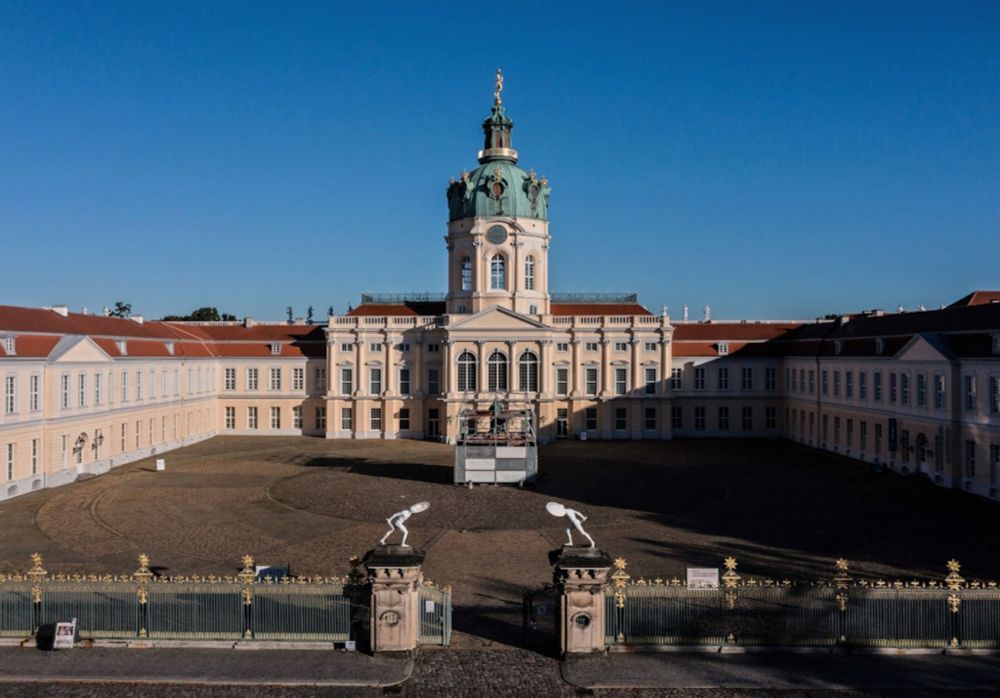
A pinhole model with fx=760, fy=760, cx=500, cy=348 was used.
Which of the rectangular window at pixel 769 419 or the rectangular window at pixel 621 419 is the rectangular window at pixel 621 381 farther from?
the rectangular window at pixel 769 419

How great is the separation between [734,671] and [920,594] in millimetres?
4857

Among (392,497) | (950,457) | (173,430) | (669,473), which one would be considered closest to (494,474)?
(392,497)

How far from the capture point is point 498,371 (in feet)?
204

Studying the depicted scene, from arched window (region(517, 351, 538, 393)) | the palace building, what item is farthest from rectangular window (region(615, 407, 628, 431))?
arched window (region(517, 351, 538, 393))

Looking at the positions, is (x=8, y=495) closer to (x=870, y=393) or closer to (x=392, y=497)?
(x=392, y=497)

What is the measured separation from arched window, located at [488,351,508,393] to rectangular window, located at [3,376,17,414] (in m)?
33.5

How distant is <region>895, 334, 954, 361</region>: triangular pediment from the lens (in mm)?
Answer: 40250

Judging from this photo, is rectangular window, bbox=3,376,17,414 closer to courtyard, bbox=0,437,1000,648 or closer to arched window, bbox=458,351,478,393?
courtyard, bbox=0,437,1000,648

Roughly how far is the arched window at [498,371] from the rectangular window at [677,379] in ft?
49.7

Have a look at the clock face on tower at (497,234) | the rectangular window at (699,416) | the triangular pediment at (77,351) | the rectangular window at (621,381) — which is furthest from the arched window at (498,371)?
the triangular pediment at (77,351)

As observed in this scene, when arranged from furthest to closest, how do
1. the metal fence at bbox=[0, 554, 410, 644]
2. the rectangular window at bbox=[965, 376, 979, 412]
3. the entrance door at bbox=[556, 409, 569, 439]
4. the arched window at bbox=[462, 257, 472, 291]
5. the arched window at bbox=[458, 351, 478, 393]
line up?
the arched window at bbox=[462, 257, 472, 291] → the entrance door at bbox=[556, 409, 569, 439] → the arched window at bbox=[458, 351, 478, 393] → the rectangular window at bbox=[965, 376, 979, 412] → the metal fence at bbox=[0, 554, 410, 644]

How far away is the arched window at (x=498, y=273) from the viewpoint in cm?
6569

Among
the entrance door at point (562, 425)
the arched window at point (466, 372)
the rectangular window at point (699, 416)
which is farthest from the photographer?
the rectangular window at point (699, 416)

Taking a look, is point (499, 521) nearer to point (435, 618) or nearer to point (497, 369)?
point (435, 618)
